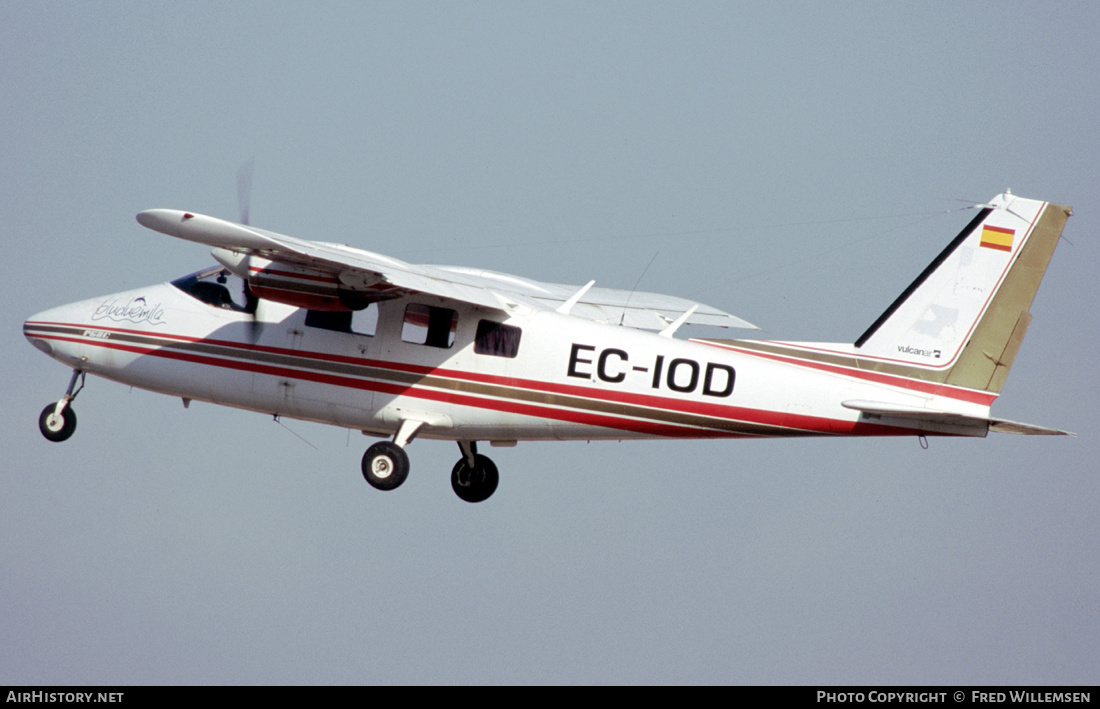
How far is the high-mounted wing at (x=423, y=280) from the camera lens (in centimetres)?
1703

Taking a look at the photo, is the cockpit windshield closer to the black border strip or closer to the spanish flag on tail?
the black border strip

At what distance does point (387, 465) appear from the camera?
1983 cm

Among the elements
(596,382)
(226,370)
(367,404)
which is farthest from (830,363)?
(226,370)

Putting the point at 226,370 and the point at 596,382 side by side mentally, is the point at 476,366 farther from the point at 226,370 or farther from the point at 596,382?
the point at 226,370

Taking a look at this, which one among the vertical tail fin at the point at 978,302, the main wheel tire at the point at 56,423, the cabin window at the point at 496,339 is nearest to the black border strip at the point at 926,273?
the vertical tail fin at the point at 978,302

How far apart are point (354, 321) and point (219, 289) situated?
2298 mm

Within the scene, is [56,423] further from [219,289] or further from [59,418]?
[219,289]

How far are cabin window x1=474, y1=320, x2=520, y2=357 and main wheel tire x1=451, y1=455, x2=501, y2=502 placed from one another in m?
3.17

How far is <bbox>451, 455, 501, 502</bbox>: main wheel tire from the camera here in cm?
2236

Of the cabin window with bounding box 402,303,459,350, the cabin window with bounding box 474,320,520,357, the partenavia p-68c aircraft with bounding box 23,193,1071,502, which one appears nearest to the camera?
the partenavia p-68c aircraft with bounding box 23,193,1071,502

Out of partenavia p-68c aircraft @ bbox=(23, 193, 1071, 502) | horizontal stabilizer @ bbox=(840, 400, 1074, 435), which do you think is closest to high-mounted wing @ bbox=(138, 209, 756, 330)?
partenavia p-68c aircraft @ bbox=(23, 193, 1071, 502)

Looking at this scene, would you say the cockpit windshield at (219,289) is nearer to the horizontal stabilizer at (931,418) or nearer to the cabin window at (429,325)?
the cabin window at (429,325)

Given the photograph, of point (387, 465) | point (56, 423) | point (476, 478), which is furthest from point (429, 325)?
point (56, 423)

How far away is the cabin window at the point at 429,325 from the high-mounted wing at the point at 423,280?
1.26ft
